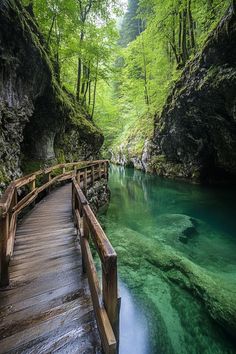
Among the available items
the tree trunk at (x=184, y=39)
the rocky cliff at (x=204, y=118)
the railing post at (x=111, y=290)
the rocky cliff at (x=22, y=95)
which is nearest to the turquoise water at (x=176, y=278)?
the railing post at (x=111, y=290)

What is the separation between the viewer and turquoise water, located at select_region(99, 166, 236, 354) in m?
4.04

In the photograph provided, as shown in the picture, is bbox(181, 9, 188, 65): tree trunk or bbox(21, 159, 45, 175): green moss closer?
bbox(21, 159, 45, 175): green moss

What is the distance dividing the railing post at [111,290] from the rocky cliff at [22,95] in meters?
5.72

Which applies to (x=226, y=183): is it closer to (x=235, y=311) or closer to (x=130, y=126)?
(x=235, y=311)

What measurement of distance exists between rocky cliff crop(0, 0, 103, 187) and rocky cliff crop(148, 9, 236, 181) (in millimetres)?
7717

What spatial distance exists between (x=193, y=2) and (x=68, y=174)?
14.9 meters

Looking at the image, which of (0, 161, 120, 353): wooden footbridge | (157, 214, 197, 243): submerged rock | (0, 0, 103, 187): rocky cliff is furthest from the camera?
(157, 214, 197, 243): submerged rock

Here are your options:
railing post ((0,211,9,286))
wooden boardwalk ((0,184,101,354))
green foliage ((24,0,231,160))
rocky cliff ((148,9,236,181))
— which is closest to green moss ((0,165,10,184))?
wooden boardwalk ((0,184,101,354))

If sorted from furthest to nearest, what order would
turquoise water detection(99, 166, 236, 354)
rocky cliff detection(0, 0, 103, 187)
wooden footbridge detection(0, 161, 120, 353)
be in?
rocky cliff detection(0, 0, 103, 187) → turquoise water detection(99, 166, 236, 354) → wooden footbridge detection(0, 161, 120, 353)

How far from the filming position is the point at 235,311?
430 cm

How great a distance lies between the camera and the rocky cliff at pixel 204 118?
10219 millimetres

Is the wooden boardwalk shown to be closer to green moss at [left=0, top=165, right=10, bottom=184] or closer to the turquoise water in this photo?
the turquoise water

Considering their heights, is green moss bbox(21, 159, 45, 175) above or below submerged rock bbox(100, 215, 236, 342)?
above

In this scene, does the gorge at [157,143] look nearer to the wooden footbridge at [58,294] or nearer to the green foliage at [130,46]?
the green foliage at [130,46]
